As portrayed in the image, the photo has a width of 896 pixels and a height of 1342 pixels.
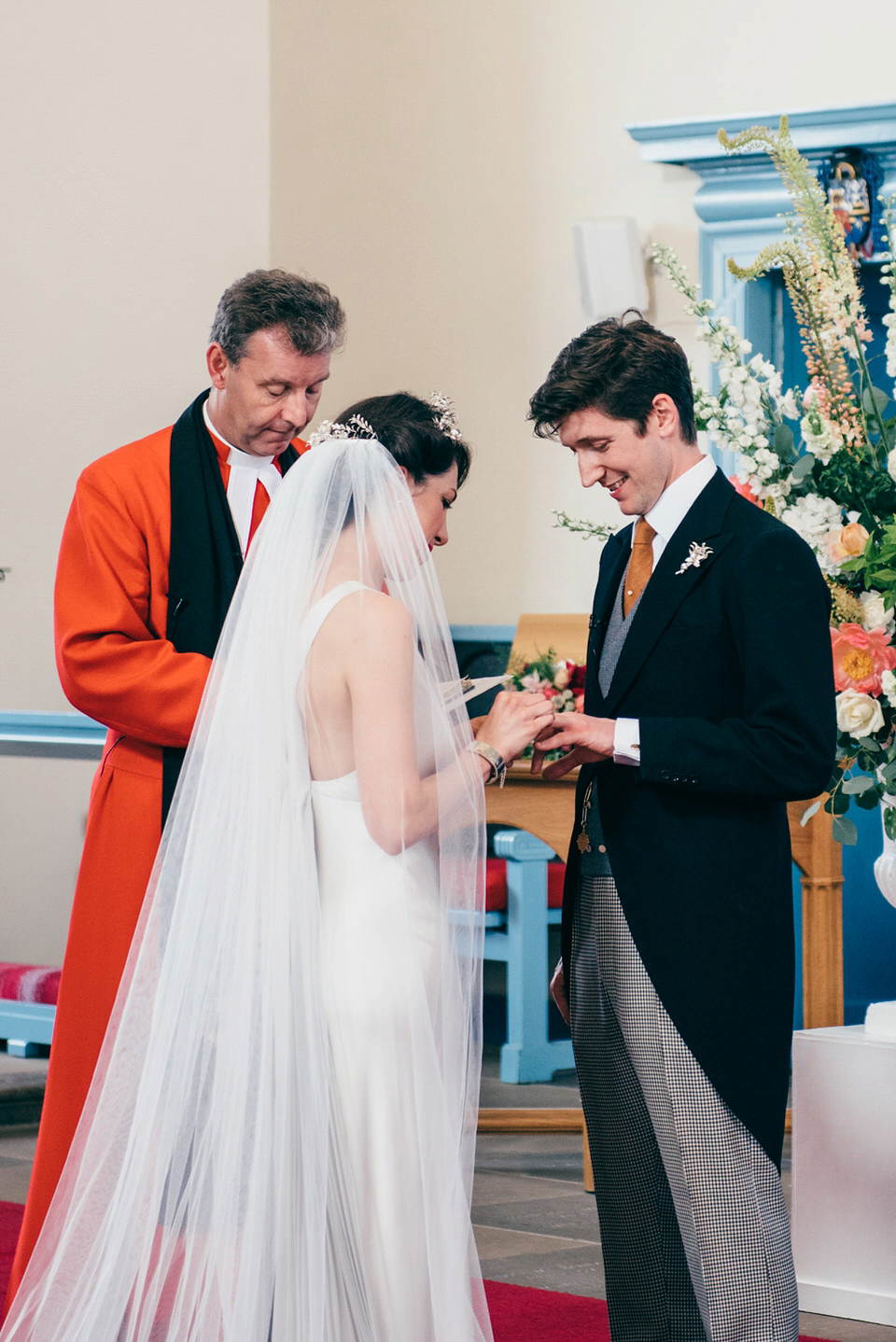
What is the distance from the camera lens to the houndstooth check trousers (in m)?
2.00

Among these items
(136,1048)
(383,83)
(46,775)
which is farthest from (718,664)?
(383,83)

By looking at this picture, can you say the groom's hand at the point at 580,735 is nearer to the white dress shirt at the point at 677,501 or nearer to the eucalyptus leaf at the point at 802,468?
the white dress shirt at the point at 677,501

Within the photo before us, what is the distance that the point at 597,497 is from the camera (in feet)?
18.6

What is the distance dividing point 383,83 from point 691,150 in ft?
4.47

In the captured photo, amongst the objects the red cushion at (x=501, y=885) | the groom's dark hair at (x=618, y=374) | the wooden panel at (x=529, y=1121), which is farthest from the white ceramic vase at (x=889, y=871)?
the red cushion at (x=501, y=885)

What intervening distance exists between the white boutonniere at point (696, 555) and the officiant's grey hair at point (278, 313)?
748mm

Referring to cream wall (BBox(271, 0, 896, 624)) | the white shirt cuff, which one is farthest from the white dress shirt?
cream wall (BBox(271, 0, 896, 624))

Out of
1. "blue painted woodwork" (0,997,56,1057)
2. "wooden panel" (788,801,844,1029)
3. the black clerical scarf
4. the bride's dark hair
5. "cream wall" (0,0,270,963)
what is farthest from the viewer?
"cream wall" (0,0,270,963)

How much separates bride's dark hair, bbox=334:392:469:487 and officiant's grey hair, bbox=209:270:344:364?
0.32m

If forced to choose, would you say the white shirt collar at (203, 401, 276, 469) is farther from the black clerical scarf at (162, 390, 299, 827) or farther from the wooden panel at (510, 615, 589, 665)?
the wooden panel at (510, 615, 589, 665)

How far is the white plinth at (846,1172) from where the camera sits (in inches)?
113

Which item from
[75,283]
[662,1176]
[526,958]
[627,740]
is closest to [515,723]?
[627,740]

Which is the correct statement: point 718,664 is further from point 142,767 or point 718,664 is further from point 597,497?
point 597,497

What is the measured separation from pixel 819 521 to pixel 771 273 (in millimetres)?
2959
